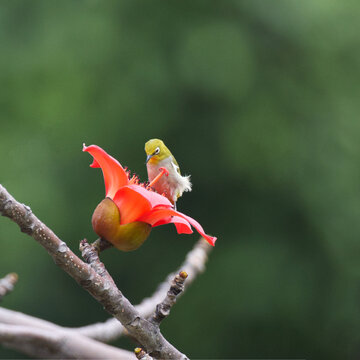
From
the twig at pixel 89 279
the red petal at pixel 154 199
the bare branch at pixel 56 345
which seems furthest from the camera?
the bare branch at pixel 56 345

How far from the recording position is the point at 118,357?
1.57 m

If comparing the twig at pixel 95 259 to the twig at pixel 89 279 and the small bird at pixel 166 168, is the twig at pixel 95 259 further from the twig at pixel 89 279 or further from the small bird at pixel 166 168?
the small bird at pixel 166 168

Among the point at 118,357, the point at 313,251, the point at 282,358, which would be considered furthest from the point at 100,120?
the point at 118,357

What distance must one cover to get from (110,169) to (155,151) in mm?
409

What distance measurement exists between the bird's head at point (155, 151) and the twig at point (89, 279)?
494mm

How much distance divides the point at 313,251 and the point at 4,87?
3765 millimetres

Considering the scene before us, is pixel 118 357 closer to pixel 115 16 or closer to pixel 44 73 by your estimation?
pixel 44 73

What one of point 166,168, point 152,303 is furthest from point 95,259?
point 152,303

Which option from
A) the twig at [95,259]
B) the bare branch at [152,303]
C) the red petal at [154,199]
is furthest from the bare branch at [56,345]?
the red petal at [154,199]

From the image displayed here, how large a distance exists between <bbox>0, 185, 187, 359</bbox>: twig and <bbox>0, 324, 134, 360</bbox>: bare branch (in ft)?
1.15

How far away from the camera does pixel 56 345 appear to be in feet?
4.66

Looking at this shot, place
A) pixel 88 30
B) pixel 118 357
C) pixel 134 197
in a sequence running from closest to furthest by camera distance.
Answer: pixel 134 197 < pixel 118 357 < pixel 88 30

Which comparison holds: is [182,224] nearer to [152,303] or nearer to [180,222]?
[180,222]

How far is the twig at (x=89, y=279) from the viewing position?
2.66 feet
